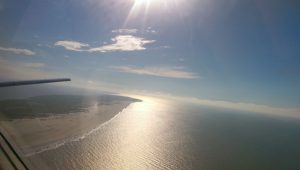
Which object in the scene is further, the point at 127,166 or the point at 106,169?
the point at 127,166

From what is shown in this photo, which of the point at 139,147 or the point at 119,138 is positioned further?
the point at 119,138

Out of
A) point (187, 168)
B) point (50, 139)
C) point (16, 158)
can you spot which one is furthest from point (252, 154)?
point (16, 158)

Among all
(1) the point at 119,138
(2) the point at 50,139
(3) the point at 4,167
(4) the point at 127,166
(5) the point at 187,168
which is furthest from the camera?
(1) the point at 119,138

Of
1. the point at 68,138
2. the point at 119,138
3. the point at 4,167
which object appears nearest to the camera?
the point at 4,167

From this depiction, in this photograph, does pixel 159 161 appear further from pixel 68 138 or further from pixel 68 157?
pixel 68 138

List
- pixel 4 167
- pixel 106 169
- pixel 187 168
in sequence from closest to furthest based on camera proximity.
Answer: pixel 4 167
pixel 106 169
pixel 187 168

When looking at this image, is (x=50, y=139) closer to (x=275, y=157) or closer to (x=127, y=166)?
(x=127, y=166)

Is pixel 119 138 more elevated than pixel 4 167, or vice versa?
pixel 4 167

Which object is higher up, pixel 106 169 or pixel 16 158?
pixel 16 158

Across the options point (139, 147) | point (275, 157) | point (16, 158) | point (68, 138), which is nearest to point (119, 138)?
point (139, 147)
